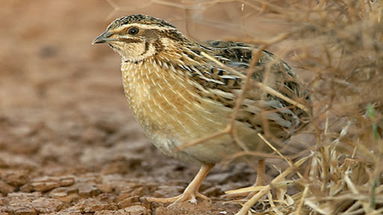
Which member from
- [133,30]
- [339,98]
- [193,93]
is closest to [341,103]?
[339,98]

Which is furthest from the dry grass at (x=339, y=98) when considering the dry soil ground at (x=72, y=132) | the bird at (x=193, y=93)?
the dry soil ground at (x=72, y=132)

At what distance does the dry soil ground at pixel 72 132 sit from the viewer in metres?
5.64

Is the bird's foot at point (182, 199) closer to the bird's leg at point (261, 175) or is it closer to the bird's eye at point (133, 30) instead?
the bird's leg at point (261, 175)

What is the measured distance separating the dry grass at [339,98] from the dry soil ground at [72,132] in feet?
2.99

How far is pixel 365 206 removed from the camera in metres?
4.05

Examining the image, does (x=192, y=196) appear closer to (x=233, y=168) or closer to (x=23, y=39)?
(x=233, y=168)

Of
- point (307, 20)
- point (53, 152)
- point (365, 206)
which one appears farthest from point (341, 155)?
point (53, 152)

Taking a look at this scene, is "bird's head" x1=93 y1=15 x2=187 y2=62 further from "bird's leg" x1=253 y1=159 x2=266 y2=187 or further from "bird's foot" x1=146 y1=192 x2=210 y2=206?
"bird's leg" x1=253 y1=159 x2=266 y2=187

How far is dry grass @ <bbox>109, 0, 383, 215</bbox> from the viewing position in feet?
13.2

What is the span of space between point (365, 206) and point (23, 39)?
7890mm

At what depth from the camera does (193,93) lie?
16.7 ft

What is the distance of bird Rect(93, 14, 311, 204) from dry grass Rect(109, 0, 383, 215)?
1.53ft

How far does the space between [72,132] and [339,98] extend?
4071 millimetres

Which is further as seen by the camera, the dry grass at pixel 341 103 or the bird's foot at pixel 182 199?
the bird's foot at pixel 182 199
